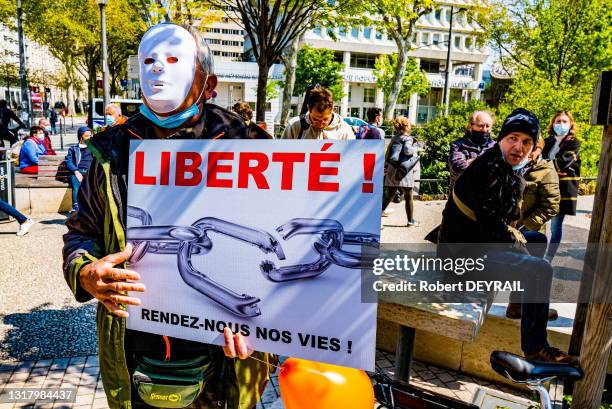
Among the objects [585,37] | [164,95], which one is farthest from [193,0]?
[585,37]

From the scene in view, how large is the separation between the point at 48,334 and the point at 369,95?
61.9 metres

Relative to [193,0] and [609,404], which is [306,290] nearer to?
[609,404]

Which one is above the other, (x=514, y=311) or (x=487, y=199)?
(x=487, y=199)

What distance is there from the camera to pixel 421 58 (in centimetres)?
6412

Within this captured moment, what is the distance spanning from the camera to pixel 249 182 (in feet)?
5.54

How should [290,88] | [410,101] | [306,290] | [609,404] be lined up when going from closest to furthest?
[306,290] → [609,404] → [290,88] → [410,101]

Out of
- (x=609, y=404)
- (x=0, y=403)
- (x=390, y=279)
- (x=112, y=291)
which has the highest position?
(x=112, y=291)

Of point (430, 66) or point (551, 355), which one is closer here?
point (551, 355)

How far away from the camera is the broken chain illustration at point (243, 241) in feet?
5.11

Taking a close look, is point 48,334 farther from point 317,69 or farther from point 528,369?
point 317,69

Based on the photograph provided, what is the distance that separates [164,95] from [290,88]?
1751 cm

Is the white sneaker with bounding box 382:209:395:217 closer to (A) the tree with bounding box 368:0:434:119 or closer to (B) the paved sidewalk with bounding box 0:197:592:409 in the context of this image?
(B) the paved sidewalk with bounding box 0:197:592:409

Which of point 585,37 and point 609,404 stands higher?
point 585,37

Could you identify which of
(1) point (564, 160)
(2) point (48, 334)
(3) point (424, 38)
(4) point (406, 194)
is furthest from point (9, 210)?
(3) point (424, 38)
